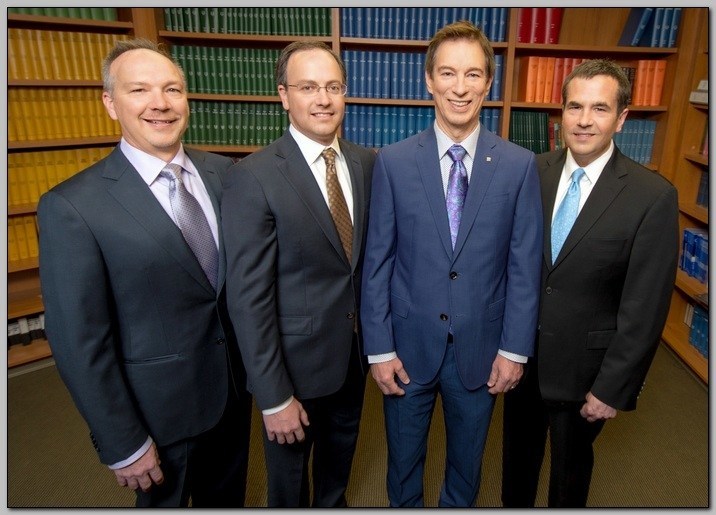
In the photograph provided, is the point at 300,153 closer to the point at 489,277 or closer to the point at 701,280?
the point at 489,277

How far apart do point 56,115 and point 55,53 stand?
1.14 feet

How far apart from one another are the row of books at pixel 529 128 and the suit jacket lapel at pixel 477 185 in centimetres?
210

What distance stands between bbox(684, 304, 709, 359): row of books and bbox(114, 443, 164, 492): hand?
10.1 feet

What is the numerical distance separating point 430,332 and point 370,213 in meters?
0.40

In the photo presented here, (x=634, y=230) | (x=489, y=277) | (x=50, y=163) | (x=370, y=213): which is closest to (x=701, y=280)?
(x=634, y=230)

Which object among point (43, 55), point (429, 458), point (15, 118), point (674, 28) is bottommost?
point (429, 458)

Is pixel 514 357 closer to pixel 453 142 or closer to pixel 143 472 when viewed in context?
pixel 453 142

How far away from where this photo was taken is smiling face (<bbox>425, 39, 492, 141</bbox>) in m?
1.37

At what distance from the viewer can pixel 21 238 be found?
3.05 m

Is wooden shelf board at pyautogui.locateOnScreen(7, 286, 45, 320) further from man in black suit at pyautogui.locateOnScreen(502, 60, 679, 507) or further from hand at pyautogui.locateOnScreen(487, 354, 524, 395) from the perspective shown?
man in black suit at pyautogui.locateOnScreen(502, 60, 679, 507)

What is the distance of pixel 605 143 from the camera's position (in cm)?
146

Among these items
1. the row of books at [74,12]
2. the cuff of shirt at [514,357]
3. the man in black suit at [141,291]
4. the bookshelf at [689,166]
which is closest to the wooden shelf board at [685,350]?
the bookshelf at [689,166]

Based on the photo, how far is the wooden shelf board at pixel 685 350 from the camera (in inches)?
114

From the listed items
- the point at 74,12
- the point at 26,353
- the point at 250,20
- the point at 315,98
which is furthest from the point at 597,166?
the point at 26,353
